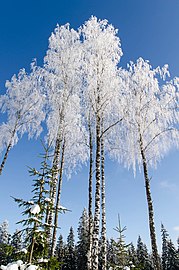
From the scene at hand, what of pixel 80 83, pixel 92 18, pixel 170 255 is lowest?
pixel 170 255

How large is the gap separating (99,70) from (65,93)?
11.2 ft

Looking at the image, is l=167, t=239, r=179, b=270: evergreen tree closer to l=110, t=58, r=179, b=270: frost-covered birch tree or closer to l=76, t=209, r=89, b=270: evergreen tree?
l=76, t=209, r=89, b=270: evergreen tree

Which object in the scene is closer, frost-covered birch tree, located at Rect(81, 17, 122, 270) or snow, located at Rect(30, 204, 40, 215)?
snow, located at Rect(30, 204, 40, 215)

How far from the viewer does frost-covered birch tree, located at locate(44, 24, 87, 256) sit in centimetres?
1466

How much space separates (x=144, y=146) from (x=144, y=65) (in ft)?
16.6

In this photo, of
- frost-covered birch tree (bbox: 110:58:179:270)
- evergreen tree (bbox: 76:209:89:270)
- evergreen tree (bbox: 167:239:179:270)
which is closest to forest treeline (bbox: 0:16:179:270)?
frost-covered birch tree (bbox: 110:58:179:270)

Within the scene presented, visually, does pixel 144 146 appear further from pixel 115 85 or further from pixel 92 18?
pixel 92 18

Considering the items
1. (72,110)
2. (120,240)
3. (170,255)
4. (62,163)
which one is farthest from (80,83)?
(170,255)

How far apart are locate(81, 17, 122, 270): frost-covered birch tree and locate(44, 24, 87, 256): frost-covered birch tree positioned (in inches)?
55.8

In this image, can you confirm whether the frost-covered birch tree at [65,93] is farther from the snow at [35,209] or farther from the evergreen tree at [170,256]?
the evergreen tree at [170,256]

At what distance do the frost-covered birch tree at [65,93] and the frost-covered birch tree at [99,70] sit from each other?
→ 1.42 m

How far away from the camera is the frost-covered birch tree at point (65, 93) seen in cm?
1466

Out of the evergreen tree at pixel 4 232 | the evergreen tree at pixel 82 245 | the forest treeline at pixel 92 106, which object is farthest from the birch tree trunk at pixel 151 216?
the evergreen tree at pixel 4 232

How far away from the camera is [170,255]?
3688cm
